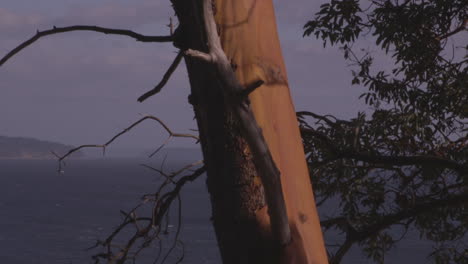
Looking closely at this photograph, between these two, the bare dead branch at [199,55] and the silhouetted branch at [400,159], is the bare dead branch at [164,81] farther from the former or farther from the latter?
the silhouetted branch at [400,159]

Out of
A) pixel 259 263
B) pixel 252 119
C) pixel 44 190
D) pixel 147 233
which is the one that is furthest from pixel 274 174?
pixel 44 190

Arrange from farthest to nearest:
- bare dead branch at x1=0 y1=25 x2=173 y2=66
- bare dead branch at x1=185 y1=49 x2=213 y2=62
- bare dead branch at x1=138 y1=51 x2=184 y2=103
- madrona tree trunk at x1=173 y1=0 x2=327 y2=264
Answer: bare dead branch at x1=138 y1=51 x2=184 y2=103
bare dead branch at x1=0 y1=25 x2=173 y2=66
madrona tree trunk at x1=173 y1=0 x2=327 y2=264
bare dead branch at x1=185 y1=49 x2=213 y2=62

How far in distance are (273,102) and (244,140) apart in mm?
226

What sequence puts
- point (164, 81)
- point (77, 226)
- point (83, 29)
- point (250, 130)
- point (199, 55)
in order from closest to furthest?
1. point (199, 55)
2. point (250, 130)
3. point (83, 29)
4. point (164, 81)
5. point (77, 226)

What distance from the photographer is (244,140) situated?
2.39m

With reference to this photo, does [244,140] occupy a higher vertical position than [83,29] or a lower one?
lower

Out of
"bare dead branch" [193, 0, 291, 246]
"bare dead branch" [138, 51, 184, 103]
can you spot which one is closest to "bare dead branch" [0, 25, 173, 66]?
"bare dead branch" [138, 51, 184, 103]

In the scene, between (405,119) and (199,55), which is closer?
(199,55)

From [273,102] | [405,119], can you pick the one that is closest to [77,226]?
[405,119]

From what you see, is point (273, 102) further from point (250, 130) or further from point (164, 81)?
point (164, 81)

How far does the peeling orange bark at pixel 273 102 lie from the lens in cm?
245

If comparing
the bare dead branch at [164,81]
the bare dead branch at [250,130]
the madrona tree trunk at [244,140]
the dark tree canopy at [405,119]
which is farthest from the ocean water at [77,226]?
the bare dead branch at [250,130]

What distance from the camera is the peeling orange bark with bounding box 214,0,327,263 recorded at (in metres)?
2.45

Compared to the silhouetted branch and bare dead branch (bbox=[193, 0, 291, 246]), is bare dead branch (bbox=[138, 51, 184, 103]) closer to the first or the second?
bare dead branch (bbox=[193, 0, 291, 246])
